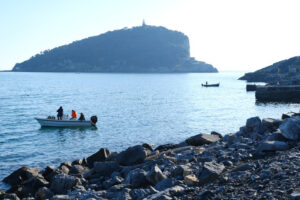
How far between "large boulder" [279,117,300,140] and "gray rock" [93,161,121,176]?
8.80 metres

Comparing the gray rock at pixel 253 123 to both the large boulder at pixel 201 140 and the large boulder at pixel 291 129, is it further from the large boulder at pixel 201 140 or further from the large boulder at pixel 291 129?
the large boulder at pixel 291 129

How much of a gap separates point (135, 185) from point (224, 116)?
1488 inches

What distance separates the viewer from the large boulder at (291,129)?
52.2ft

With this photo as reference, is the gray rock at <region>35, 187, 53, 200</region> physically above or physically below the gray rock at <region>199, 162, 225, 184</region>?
below

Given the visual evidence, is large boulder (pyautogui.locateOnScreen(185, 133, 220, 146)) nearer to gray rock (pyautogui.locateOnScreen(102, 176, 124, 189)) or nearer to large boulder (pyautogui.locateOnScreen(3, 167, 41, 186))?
gray rock (pyautogui.locateOnScreen(102, 176, 124, 189))

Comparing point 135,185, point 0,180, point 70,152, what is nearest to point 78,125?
point 70,152

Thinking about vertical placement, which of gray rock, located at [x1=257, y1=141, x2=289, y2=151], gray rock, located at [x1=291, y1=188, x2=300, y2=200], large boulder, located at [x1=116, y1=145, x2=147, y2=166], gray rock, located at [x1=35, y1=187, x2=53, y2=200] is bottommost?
gray rock, located at [x1=35, y1=187, x2=53, y2=200]

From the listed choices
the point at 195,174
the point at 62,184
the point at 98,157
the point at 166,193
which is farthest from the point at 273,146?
the point at 98,157

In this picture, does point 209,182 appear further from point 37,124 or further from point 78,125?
point 37,124

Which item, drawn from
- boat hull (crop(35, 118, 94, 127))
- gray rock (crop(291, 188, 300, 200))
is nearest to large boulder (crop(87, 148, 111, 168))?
gray rock (crop(291, 188, 300, 200))

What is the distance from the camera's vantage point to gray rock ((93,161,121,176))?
1706 cm

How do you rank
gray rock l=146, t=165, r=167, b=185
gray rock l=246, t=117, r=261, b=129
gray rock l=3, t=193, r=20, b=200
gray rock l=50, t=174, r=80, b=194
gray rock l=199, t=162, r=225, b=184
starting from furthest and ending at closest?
gray rock l=246, t=117, r=261, b=129
gray rock l=3, t=193, r=20, b=200
gray rock l=50, t=174, r=80, b=194
gray rock l=146, t=165, r=167, b=185
gray rock l=199, t=162, r=225, b=184

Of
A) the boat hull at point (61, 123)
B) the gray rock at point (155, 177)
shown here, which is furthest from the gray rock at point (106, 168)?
the boat hull at point (61, 123)

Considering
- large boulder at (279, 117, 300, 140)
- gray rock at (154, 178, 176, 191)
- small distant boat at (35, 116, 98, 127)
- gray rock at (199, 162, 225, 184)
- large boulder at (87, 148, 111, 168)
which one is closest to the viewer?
gray rock at (199, 162, 225, 184)
